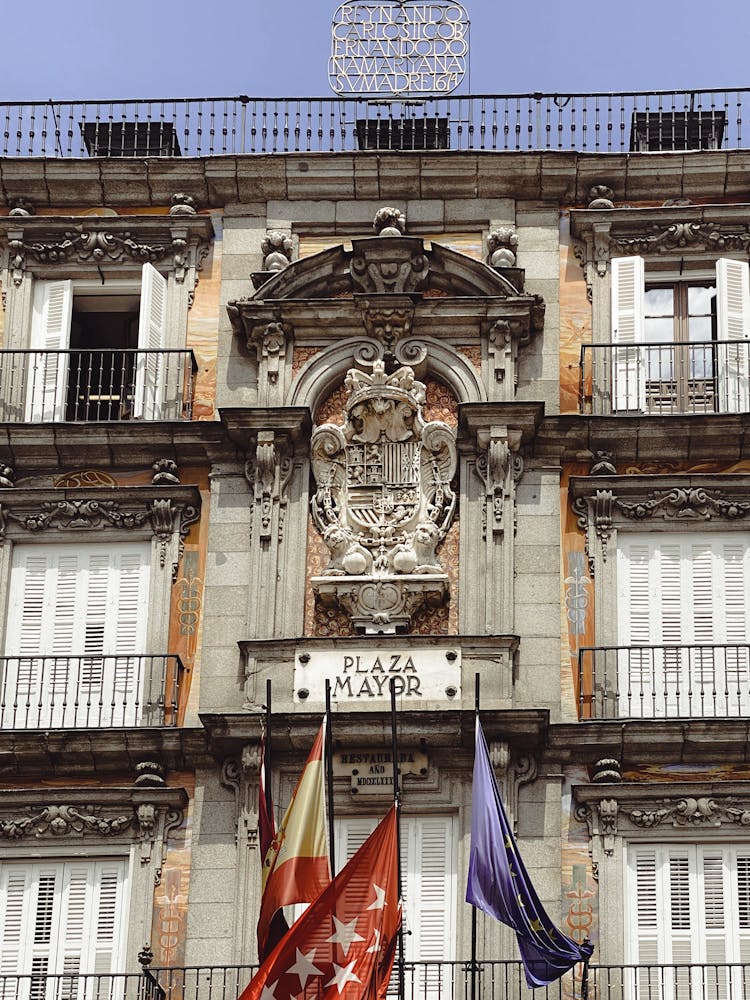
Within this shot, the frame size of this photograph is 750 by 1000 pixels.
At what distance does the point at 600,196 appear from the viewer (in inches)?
1249

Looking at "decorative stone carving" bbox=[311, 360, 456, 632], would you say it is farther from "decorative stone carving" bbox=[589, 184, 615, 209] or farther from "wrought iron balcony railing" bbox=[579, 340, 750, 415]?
"decorative stone carving" bbox=[589, 184, 615, 209]

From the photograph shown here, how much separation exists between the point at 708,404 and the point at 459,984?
24.9 ft

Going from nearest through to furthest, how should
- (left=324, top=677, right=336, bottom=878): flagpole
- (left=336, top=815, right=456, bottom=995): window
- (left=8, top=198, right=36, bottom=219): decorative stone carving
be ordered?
1. (left=324, top=677, right=336, bottom=878): flagpole
2. (left=336, top=815, right=456, bottom=995): window
3. (left=8, top=198, right=36, bottom=219): decorative stone carving

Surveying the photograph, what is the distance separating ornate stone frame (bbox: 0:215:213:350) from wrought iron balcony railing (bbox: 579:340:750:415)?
16.2ft

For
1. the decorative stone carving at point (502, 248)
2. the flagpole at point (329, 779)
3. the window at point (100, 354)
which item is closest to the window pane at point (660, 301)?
the decorative stone carving at point (502, 248)

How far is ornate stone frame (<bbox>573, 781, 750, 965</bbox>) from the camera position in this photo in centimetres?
2819

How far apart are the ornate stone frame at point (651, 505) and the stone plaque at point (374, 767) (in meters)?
3.15

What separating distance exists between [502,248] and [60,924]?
9448 millimetres

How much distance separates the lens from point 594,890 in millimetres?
28000

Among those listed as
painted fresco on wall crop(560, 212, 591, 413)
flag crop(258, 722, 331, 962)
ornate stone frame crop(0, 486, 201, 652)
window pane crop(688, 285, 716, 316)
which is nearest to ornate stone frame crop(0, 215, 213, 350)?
ornate stone frame crop(0, 486, 201, 652)

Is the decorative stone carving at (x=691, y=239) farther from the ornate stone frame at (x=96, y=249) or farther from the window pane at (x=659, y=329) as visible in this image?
the ornate stone frame at (x=96, y=249)

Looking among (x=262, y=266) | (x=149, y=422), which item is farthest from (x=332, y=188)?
(x=149, y=422)

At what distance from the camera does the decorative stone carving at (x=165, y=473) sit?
3034 centimetres

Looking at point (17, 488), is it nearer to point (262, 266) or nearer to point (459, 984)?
point (262, 266)
